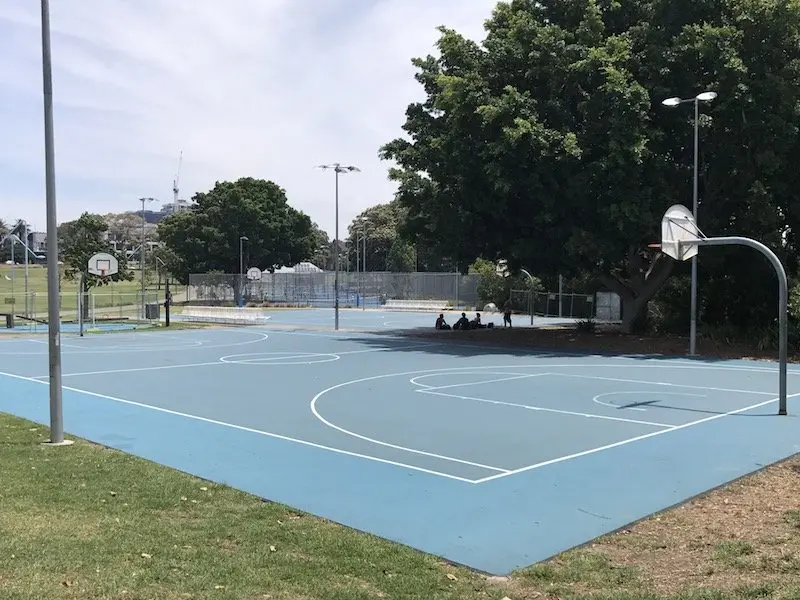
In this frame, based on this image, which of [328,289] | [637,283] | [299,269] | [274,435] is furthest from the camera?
[299,269]

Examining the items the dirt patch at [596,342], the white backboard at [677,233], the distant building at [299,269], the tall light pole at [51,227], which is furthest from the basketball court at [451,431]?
the distant building at [299,269]

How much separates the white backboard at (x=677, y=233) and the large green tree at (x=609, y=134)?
31.5 feet

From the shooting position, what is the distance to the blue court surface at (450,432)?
777cm

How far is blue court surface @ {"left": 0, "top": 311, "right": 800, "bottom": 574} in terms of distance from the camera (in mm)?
7766

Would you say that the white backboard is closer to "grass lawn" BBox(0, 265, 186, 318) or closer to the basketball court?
the basketball court

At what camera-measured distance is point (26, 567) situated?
18.4 feet

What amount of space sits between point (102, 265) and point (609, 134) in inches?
1165

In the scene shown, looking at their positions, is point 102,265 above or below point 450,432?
above

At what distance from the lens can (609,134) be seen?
2539 cm

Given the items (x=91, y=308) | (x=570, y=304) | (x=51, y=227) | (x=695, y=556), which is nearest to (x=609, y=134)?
(x=51, y=227)

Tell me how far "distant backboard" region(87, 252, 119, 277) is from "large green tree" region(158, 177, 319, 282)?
31.5 meters

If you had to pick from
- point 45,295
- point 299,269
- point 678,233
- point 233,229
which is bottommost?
point 45,295

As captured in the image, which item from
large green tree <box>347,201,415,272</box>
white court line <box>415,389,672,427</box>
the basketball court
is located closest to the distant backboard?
the basketball court

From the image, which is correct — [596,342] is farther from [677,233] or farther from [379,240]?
[379,240]
